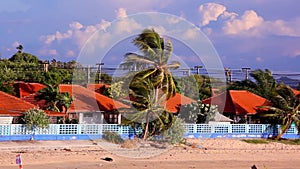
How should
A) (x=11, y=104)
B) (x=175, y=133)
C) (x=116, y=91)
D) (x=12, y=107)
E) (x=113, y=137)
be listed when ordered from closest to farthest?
(x=113, y=137)
(x=12, y=107)
(x=175, y=133)
(x=11, y=104)
(x=116, y=91)

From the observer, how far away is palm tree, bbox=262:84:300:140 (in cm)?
3238

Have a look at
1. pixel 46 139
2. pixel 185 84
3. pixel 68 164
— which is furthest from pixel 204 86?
pixel 68 164

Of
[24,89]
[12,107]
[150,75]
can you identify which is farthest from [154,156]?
[24,89]

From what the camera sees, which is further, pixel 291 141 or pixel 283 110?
pixel 291 141

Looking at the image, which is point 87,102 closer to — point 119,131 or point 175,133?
point 119,131

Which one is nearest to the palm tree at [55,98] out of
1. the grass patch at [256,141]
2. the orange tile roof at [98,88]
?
the orange tile roof at [98,88]

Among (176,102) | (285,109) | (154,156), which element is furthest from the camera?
(176,102)

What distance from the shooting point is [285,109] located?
107 feet

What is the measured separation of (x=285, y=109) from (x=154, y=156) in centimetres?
1091

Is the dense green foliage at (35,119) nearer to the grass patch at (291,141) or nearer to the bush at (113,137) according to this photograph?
the bush at (113,137)

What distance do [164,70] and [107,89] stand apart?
291 inches

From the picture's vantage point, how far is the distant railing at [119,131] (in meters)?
26.3

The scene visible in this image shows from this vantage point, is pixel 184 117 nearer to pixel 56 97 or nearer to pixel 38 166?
pixel 56 97

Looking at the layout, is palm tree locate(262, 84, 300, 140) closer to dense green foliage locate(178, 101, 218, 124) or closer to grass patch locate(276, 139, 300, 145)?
grass patch locate(276, 139, 300, 145)
